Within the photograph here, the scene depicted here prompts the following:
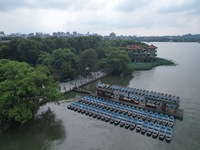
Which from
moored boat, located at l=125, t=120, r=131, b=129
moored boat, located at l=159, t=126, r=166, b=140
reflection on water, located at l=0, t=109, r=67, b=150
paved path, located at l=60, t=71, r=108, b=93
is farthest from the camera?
paved path, located at l=60, t=71, r=108, b=93

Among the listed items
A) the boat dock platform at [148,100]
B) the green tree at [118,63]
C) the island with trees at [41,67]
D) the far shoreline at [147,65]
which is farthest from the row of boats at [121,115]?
the far shoreline at [147,65]

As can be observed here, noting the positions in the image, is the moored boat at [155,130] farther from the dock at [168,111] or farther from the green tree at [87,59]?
the green tree at [87,59]

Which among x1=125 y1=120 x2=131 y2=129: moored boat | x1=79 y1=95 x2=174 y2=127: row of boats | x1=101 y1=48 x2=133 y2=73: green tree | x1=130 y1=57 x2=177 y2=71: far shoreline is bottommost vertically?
x1=125 y1=120 x2=131 y2=129: moored boat

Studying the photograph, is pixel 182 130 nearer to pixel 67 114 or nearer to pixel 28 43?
pixel 67 114

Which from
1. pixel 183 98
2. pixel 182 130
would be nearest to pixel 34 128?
pixel 182 130

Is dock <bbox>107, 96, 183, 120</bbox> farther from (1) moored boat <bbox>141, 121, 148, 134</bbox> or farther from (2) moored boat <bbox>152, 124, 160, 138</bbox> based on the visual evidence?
(1) moored boat <bbox>141, 121, 148, 134</bbox>

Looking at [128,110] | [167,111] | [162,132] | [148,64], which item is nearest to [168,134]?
[162,132]

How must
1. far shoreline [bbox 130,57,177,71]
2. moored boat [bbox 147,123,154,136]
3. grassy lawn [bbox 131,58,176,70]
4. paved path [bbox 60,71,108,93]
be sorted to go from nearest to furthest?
moored boat [bbox 147,123,154,136] → paved path [bbox 60,71,108,93] → far shoreline [bbox 130,57,177,71] → grassy lawn [bbox 131,58,176,70]

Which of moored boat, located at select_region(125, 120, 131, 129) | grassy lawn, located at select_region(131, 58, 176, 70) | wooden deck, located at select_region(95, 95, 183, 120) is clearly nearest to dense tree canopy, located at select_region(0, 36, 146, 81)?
grassy lawn, located at select_region(131, 58, 176, 70)
